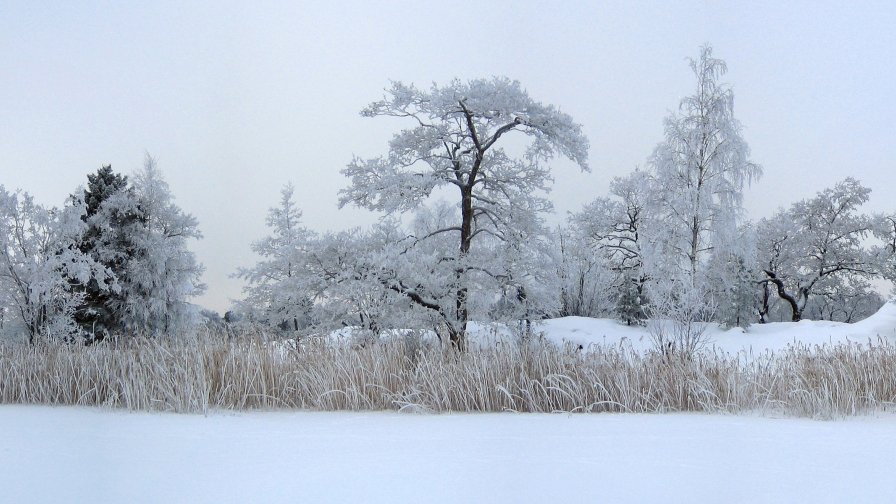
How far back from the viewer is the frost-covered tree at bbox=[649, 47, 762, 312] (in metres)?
16.6

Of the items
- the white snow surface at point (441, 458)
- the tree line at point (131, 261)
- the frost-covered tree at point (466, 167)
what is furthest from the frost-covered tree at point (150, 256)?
the white snow surface at point (441, 458)

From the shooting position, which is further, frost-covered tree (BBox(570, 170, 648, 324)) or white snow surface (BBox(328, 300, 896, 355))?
frost-covered tree (BBox(570, 170, 648, 324))

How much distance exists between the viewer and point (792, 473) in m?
3.75

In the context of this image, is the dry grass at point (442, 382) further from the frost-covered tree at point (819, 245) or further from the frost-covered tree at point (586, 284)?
the frost-covered tree at point (819, 245)

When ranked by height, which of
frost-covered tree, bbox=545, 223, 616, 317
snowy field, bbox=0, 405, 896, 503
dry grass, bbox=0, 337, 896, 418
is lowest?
snowy field, bbox=0, 405, 896, 503

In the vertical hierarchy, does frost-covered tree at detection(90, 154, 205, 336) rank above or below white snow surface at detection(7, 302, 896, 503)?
above

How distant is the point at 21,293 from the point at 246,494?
441 inches

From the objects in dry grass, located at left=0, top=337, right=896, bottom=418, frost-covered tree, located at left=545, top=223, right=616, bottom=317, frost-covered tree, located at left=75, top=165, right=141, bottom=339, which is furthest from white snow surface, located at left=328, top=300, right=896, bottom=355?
frost-covered tree, located at left=75, top=165, right=141, bottom=339

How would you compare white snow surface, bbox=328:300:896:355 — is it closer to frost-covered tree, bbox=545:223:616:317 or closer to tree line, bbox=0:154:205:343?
frost-covered tree, bbox=545:223:616:317

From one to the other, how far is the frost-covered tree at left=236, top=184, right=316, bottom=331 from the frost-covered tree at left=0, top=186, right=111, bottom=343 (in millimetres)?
3531

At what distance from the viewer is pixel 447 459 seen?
12.9 ft

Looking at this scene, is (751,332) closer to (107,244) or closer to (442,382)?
(442,382)

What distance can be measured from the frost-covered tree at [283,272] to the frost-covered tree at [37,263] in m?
3.53

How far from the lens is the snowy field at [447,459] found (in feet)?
11.1
